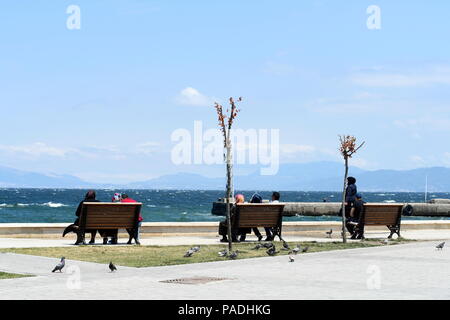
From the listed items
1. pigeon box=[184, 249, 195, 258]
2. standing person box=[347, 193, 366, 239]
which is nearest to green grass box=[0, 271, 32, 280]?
pigeon box=[184, 249, 195, 258]

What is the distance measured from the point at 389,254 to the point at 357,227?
486cm

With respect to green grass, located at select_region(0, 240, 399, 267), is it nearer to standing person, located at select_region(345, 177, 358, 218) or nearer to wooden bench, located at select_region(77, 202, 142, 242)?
wooden bench, located at select_region(77, 202, 142, 242)

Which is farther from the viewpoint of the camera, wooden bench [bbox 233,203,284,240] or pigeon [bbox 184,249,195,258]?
wooden bench [bbox 233,203,284,240]

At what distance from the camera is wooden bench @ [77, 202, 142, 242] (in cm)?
1783

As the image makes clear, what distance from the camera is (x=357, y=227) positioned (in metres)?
21.0

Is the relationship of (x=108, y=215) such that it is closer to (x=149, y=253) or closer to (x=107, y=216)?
(x=107, y=216)

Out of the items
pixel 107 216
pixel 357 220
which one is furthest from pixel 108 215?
pixel 357 220

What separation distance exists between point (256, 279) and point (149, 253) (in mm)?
4559

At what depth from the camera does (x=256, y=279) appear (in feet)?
38.0

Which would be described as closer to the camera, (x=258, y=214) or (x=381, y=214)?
(x=258, y=214)

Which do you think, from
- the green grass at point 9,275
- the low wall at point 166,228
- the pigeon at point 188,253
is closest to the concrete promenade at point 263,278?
the green grass at point 9,275

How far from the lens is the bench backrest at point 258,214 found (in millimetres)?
19031

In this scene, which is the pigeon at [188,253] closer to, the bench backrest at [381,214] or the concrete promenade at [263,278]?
the concrete promenade at [263,278]
